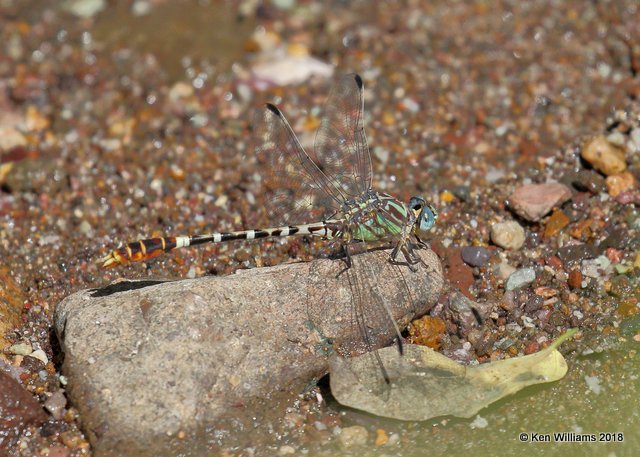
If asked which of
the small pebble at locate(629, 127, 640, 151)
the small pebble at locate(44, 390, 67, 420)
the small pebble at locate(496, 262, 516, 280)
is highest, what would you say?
the small pebble at locate(629, 127, 640, 151)

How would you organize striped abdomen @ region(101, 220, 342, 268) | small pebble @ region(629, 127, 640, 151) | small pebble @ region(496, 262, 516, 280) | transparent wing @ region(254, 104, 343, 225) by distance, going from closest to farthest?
striped abdomen @ region(101, 220, 342, 268)
small pebble @ region(496, 262, 516, 280)
transparent wing @ region(254, 104, 343, 225)
small pebble @ region(629, 127, 640, 151)

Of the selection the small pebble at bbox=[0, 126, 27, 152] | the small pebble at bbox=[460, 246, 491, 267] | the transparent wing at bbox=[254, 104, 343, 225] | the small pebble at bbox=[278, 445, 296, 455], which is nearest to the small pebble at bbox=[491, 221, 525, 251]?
the small pebble at bbox=[460, 246, 491, 267]

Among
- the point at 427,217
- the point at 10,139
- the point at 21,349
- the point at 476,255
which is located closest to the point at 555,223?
the point at 476,255

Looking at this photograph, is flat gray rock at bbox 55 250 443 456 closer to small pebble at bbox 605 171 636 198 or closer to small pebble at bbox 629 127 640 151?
small pebble at bbox 605 171 636 198

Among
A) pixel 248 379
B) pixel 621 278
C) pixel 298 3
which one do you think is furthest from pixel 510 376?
pixel 298 3

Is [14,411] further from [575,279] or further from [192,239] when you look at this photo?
[575,279]

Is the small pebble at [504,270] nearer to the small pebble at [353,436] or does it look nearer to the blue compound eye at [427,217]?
the blue compound eye at [427,217]
